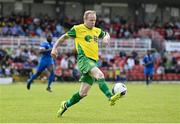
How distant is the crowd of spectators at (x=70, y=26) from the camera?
4397 cm

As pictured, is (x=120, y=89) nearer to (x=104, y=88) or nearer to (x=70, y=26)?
(x=104, y=88)

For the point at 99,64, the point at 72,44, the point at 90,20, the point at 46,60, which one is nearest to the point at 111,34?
the point at 72,44

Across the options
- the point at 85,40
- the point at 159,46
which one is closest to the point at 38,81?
the point at 159,46

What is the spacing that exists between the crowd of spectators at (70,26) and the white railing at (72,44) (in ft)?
3.86

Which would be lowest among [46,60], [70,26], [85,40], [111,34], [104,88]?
[111,34]

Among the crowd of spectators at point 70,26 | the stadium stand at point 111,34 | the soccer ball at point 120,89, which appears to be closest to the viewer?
the soccer ball at point 120,89

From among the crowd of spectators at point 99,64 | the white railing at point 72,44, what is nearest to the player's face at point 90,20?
the crowd of spectators at point 99,64

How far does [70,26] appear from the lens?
46.7m

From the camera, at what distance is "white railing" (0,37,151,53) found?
4203cm

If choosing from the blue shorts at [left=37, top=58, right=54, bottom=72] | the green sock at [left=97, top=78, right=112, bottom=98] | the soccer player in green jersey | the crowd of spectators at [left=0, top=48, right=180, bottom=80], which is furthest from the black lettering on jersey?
the crowd of spectators at [left=0, top=48, right=180, bottom=80]

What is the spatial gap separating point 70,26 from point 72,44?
307 cm

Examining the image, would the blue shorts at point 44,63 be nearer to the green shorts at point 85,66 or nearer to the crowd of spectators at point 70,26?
the green shorts at point 85,66

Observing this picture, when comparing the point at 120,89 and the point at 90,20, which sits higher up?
the point at 90,20

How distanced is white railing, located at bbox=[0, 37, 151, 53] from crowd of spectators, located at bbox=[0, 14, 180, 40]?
1178 mm
